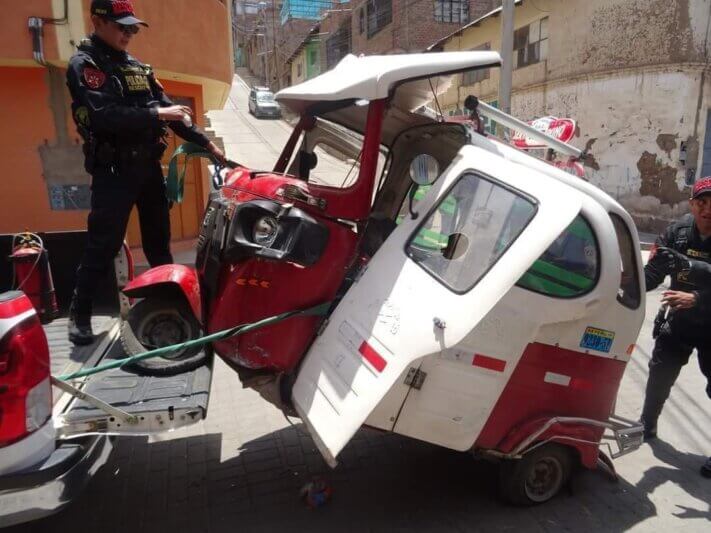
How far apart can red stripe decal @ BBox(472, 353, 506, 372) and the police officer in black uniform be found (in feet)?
6.94

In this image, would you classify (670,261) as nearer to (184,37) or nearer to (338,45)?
(184,37)

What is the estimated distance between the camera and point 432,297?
8.01ft

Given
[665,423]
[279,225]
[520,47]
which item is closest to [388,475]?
[279,225]

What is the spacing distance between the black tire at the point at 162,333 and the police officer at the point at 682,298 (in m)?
2.77

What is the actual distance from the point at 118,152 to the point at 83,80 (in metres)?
0.41

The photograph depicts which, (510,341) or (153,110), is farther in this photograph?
(153,110)

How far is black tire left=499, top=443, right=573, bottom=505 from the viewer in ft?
9.59

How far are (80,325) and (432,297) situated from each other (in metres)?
2.06

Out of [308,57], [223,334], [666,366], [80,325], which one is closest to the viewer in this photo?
[223,334]

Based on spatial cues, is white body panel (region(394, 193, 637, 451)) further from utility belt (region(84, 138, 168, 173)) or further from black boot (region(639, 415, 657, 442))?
utility belt (region(84, 138, 168, 173))

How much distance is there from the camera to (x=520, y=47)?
55.4ft

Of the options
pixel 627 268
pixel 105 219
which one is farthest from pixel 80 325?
pixel 627 268

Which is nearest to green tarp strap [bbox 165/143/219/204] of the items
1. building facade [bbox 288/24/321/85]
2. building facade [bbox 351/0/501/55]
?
building facade [bbox 351/0/501/55]

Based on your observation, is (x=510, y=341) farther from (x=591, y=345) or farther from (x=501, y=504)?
(x=501, y=504)
